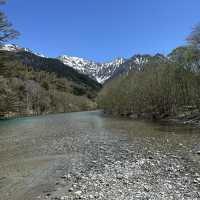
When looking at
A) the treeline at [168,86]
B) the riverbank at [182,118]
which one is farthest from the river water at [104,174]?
the treeline at [168,86]

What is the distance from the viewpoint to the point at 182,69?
55.1 metres

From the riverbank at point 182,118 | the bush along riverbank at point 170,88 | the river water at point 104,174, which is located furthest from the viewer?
the bush along riverbank at point 170,88

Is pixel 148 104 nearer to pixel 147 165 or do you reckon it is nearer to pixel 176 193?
pixel 147 165

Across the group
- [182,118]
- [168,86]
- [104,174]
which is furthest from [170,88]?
[104,174]

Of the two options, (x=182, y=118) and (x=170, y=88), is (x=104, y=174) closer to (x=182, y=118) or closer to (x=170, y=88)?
(x=182, y=118)

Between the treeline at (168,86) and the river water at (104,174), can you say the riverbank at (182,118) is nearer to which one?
the treeline at (168,86)

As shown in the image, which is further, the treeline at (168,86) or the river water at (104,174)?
the treeline at (168,86)

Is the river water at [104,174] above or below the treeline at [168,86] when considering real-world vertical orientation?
below

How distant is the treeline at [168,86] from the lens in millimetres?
52750

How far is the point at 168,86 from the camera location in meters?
62.0

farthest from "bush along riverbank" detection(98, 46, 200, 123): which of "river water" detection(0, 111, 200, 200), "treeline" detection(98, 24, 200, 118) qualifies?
"river water" detection(0, 111, 200, 200)

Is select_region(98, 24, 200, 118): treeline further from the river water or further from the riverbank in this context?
the river water

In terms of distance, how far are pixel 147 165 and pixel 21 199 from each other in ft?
26.3

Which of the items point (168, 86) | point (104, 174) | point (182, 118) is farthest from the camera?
point (168, 86)
